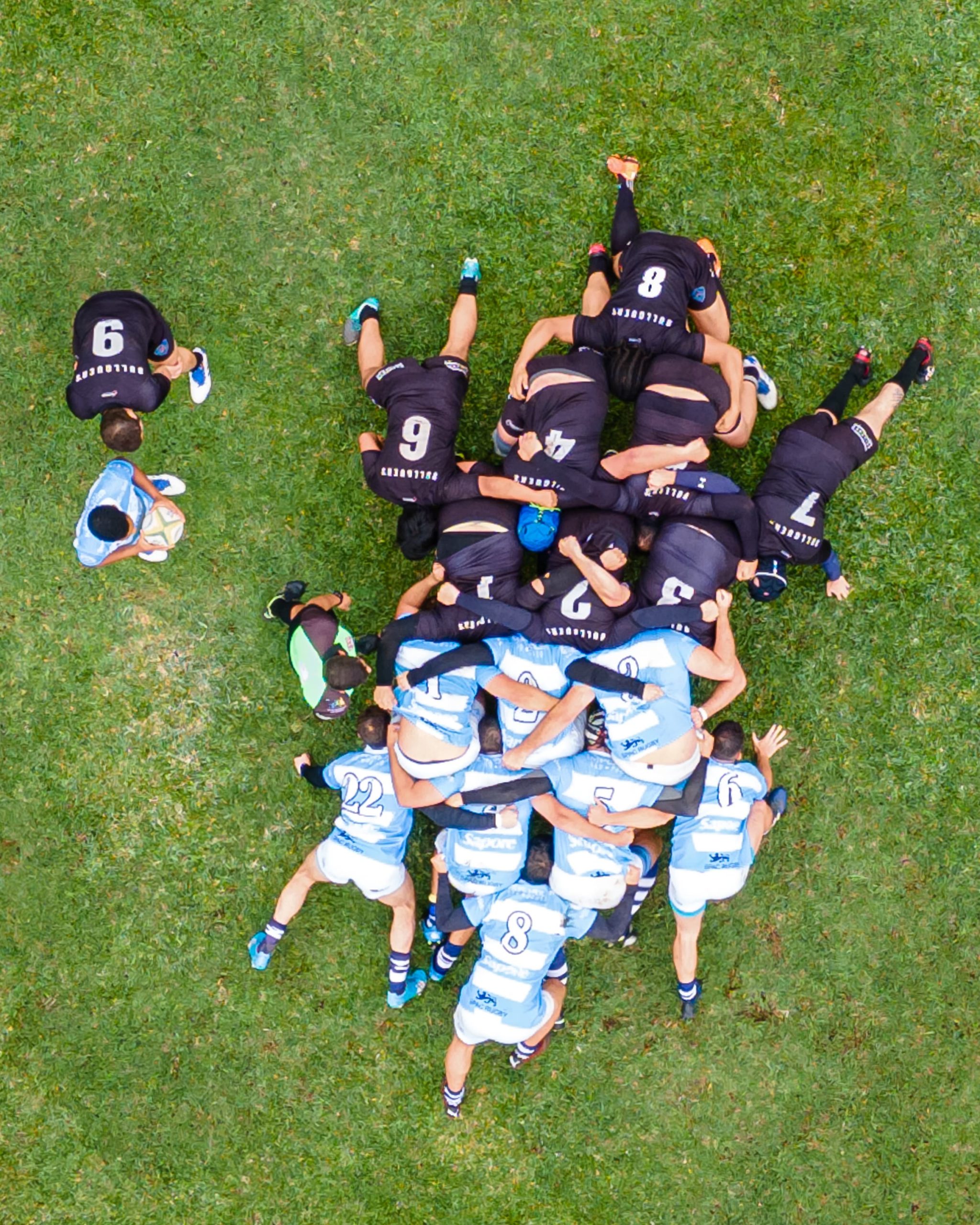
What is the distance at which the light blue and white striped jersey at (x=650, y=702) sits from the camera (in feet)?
22.4

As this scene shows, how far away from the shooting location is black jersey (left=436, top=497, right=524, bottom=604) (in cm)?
693

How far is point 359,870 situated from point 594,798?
199 cm

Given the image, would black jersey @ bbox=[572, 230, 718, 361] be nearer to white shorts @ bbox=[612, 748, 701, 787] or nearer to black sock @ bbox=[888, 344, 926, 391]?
black sock @ bbox=[888, 344, 926, 391]

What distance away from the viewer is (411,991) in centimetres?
790

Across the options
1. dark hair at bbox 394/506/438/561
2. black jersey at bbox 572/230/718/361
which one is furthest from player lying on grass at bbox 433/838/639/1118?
black jersey at bbox 572/230/718/361

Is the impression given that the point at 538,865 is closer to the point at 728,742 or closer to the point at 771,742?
the point at 728,742

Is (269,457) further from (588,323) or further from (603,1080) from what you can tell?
(603,1080)

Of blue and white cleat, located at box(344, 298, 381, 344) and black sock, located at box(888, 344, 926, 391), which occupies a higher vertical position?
black sock, located at box(888, 344, 926, 391)

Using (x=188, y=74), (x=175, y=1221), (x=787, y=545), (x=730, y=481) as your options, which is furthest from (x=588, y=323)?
(x=175, y=1221)

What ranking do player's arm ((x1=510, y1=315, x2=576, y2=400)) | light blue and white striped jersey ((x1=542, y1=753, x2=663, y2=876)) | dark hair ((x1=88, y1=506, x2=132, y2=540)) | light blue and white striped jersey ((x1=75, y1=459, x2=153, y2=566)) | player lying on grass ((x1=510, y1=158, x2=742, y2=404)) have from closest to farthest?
dark hair ((x1=88, y1=506, x2=132, y2=540))
player lying on grass ((x1=510, y1=158, x2=742, y2=404))
light blue and white striped jersey ((x1=75, y1=459, x2=153, y2=566))
player's arm ((x1=510, y1=315, x2=576, y2=400))
light blue and white striped jersey ((x1=542, y1=753, x2=663, y2=876))

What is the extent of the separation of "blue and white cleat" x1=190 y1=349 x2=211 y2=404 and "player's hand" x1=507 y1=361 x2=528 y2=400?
2580 millimetres

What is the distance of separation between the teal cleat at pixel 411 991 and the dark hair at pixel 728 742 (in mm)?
3200

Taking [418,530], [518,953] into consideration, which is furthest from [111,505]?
[518,953]

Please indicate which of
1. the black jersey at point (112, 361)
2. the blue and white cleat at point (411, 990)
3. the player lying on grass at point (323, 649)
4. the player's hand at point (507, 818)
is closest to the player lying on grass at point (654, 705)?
the player's hand at point (507, 818)
